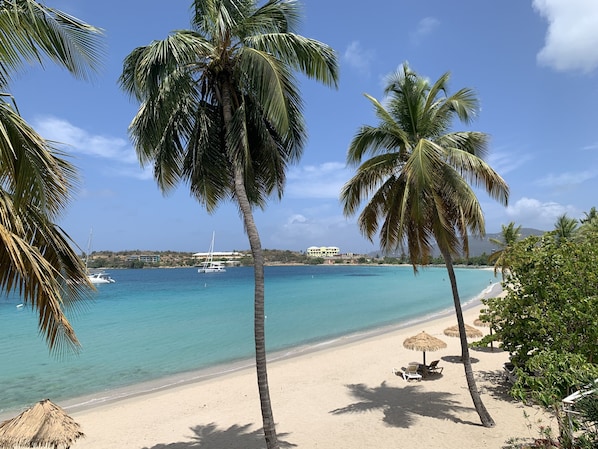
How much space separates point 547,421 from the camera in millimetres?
8992

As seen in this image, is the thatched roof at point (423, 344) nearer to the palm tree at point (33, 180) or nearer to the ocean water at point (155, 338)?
the ocean water at point (155, 338)

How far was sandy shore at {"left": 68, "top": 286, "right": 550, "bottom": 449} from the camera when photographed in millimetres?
8875

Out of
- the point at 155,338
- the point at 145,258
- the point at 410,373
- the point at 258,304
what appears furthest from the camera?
the point at 145,258

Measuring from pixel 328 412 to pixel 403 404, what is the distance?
2.15 m

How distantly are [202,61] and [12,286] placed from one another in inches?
176

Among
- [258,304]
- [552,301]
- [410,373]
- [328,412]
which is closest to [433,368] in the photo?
[410,373]

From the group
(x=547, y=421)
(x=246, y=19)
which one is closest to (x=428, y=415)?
(x=547, y=421)

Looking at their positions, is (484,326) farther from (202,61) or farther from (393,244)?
(202,61)

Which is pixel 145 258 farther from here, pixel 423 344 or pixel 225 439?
pixel 225 439

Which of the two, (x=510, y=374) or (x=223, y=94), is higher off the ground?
(x=223, y=94)

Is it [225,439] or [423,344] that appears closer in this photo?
[225,439]

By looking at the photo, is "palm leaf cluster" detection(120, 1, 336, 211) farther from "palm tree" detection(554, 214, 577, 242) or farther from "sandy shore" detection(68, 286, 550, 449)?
"palm tree" detection(554, 214, 577, 242)

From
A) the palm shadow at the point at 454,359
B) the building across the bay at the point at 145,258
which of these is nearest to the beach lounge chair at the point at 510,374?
the palm shadow at the point at 454,359

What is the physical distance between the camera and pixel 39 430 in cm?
647
